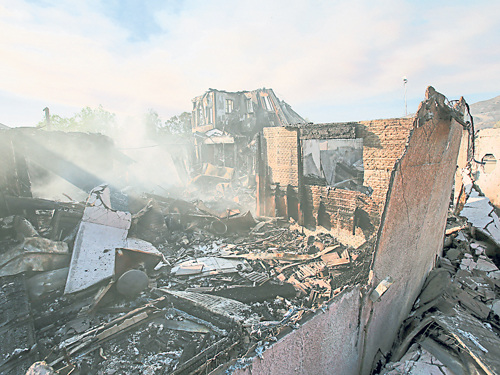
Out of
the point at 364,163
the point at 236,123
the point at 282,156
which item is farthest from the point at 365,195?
the point at 236,123

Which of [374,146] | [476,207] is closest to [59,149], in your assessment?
[374,146]

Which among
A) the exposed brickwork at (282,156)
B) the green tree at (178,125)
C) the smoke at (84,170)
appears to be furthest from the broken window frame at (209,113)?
the exposed brickwork at (282,156)

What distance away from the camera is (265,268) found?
6.04 meters

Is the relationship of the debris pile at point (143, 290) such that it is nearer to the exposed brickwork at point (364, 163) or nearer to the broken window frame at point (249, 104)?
the exposed brickwork at point (364, 163)

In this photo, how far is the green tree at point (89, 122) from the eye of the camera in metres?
39.3

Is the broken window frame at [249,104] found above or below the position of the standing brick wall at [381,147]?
above

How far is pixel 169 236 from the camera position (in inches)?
313

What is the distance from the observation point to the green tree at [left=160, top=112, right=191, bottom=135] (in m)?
38.6

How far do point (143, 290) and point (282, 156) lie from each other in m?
6.00

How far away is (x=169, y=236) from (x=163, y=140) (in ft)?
112

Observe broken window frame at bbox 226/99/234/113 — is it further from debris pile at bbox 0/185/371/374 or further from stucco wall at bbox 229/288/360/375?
stucco wall at bbox 229/288/360/375

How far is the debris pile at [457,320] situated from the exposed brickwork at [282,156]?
460cm

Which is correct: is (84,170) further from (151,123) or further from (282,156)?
(151,123)

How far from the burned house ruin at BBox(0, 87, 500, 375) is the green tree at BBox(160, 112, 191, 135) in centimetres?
3096
